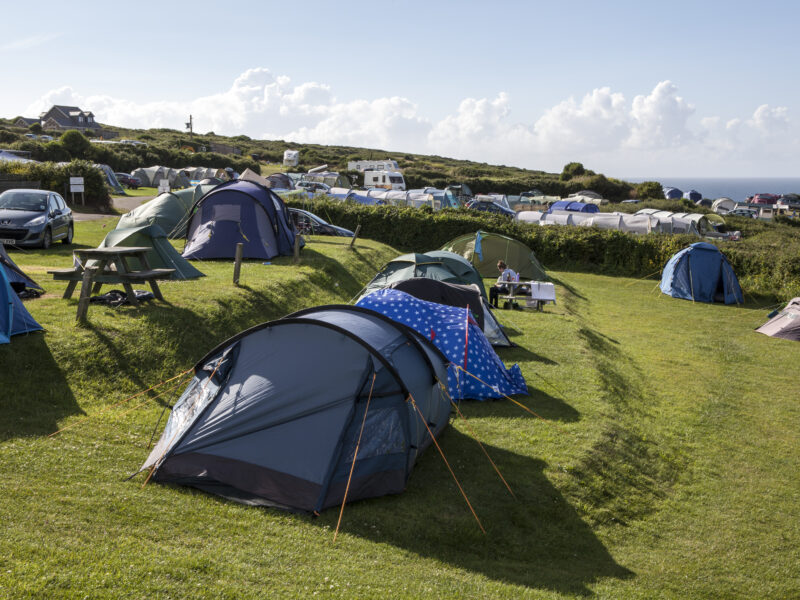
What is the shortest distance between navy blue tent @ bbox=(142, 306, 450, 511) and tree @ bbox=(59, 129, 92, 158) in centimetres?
5070

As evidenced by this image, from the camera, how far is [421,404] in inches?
319

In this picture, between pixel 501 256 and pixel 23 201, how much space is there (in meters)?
16.6

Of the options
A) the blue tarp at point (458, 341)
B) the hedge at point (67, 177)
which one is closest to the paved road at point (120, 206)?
the hedge at point (67, 177)

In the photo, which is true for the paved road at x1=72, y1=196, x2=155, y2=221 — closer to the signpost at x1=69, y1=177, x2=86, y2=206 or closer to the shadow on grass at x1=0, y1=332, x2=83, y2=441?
the signpost at x1=69, y1=177, x2=86, y2=206

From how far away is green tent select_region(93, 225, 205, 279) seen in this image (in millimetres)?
15422

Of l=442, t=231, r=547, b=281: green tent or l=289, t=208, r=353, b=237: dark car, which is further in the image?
l=289, t=208, r=353, b=237: dark car

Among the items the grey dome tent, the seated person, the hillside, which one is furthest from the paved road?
the grey dome tent

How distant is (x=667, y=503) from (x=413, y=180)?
61.2 metres

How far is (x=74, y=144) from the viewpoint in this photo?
51406 mm

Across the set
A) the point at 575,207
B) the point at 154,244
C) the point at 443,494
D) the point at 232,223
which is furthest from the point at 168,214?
the point at 575,207

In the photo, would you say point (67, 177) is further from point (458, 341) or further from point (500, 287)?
point (458, 341)

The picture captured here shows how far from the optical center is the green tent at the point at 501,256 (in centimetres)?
2573

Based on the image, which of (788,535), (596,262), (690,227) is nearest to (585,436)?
(788,535)

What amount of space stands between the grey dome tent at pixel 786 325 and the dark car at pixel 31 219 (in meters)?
21.2
